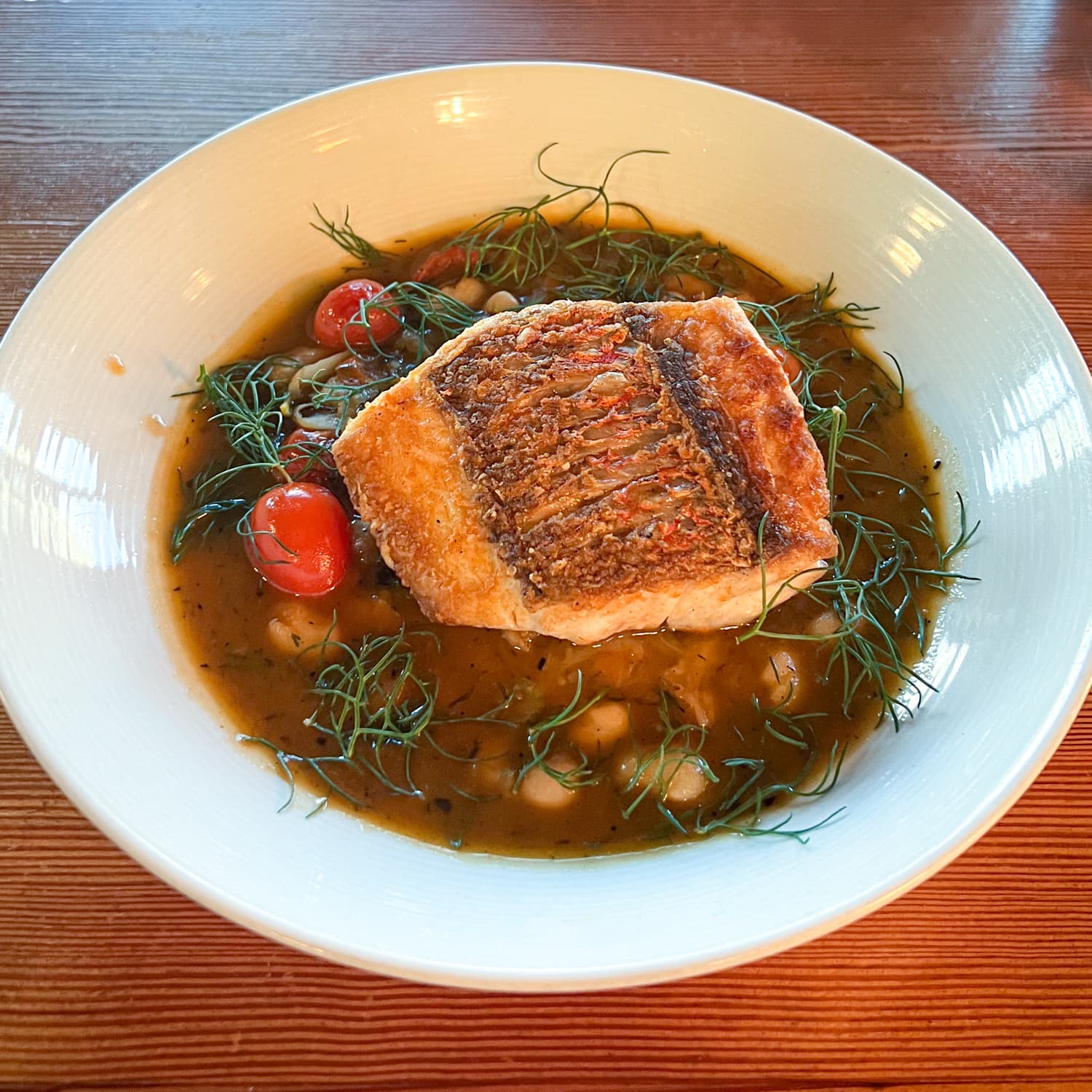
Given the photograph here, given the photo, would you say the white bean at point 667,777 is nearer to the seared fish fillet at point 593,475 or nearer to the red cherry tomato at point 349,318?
the seared fish fillet at point 593,475

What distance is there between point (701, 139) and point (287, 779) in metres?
2.50

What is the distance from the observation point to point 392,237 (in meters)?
3.19

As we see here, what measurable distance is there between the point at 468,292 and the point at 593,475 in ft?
3.49

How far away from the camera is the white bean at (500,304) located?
3.06m

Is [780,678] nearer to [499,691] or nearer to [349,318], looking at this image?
[499,691]

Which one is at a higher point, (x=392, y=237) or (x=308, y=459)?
(x=392, y=237)

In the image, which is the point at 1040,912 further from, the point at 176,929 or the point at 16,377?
the point at 16,377

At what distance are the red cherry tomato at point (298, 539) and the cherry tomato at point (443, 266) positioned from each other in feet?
3.16

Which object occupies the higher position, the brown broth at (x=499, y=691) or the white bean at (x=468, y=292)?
the white bean at (x=468, y=292)

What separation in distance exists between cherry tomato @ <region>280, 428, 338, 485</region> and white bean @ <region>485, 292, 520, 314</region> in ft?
2.47

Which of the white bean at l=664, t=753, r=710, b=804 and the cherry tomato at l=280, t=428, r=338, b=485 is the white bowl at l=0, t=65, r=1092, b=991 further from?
the cherry tomato at l=280, t=428, r=338, b=485

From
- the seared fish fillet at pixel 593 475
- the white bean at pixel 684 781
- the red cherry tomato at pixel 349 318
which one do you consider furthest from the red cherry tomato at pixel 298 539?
the white bean at pixel 684 781

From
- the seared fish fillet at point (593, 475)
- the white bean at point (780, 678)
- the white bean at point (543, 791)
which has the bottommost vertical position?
the white bean at point (543, 791)

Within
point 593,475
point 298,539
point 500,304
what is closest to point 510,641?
point 593,475
